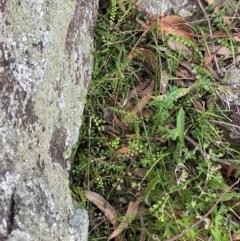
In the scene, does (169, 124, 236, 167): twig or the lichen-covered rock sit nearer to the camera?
the lichen-covered rock

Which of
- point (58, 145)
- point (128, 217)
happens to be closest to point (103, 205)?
point (128, 217)

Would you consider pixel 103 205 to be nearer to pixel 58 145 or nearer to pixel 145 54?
pixel 58 145

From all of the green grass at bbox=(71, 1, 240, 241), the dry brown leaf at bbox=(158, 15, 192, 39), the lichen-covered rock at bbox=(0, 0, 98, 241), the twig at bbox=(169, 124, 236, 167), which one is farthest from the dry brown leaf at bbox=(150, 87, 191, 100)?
the lichen-covered rock at bbox=(0, 0, 98, 241)

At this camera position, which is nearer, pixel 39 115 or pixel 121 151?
pixel 39 115

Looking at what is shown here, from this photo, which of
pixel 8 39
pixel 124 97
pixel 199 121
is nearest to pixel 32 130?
pixel 8 39

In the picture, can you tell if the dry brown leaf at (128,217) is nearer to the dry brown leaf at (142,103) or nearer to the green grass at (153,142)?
the green grass at (153,142)

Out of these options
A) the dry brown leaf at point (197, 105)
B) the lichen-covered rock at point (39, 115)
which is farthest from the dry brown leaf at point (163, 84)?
the lichen-covered rock at point (39, 115)

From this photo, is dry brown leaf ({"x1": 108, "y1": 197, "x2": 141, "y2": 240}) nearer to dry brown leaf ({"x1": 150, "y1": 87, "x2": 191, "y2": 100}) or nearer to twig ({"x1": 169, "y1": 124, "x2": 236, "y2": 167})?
twig ({"x1": 169, "y1": 124, "x2": 236, "y2": 167})
